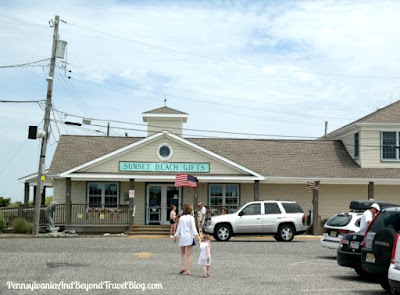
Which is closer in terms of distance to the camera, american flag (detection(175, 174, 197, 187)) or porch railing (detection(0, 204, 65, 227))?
american flag (detection(175, 174, 197, 187))

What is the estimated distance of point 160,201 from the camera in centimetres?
3306

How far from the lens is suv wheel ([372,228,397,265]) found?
10.8 m

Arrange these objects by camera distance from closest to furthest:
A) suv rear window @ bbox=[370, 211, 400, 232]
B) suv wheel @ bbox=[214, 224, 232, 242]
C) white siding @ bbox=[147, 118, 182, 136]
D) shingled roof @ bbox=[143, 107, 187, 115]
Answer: suv rear window @ bbox=[370, 211, 400, 232], suv wheel @ bbox=[214, 224, 232, 242], shingled roof @ bbox=[143, 107, 187, 115], white siding @ bbox=[147, 118, 182, 136]

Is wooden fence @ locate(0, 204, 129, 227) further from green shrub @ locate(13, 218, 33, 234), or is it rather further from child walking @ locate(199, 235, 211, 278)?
child walking @ locate(199, 235, 211, 278)

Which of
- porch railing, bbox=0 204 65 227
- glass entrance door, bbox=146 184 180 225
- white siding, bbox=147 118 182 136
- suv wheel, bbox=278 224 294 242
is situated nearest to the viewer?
suv wheel, bbox=278 224 294 242

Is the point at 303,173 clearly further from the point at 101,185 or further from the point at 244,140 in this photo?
the point at 101,185

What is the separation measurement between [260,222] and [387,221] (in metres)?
14.0

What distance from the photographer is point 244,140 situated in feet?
123

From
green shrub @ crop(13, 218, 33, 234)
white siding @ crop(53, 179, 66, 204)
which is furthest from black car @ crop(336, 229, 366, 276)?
white siding @ crop(53, 179, 66, 204)

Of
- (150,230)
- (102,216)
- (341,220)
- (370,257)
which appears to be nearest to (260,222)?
(150,230)

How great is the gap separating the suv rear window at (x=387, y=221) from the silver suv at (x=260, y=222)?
1370 centimetres

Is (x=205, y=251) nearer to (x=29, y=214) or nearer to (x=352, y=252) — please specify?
(x=352, y=252)

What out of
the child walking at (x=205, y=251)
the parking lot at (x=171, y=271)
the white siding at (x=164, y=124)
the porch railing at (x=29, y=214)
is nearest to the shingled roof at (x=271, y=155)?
the white siding at (x=164, y=124)

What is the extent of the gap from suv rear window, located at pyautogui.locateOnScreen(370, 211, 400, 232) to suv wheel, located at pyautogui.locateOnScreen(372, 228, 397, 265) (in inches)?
38.0
